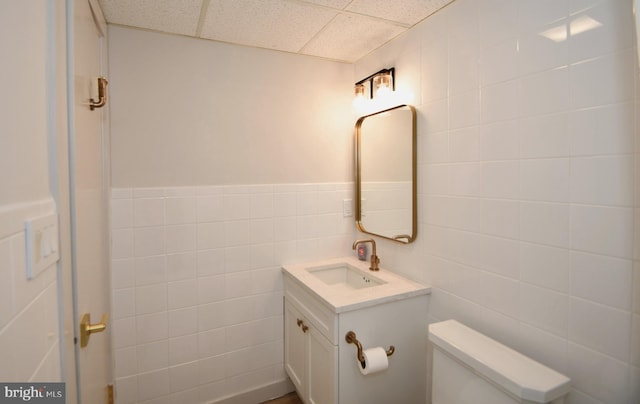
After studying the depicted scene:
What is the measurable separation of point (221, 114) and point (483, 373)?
1.75 meters

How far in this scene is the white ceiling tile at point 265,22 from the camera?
4.85 ft

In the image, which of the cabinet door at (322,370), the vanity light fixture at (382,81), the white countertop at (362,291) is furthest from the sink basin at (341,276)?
the vanity light fixture at (382,81)

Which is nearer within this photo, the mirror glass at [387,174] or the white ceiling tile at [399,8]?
the white ceiling tile at [399,8]

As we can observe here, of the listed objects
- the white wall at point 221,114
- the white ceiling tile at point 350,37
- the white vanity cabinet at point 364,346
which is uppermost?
the white ceiling tile at point 350,37

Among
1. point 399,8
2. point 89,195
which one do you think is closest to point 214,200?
point 89,195

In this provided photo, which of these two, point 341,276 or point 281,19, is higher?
point 281,19

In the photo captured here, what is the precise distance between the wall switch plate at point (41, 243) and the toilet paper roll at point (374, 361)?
117 cm

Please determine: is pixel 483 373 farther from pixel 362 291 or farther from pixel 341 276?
pixel 341 276

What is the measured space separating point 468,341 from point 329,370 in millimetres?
643

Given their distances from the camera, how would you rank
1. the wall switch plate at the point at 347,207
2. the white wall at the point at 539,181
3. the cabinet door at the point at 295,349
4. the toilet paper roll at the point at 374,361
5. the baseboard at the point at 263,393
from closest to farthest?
the white wall at the point at 539,181 → the toilet paper roll at the point at 374,361 → the cabinet door at the point at 295,349 → the baseboard at the point at 263,393 → the wall switch plate at the point at 347,207

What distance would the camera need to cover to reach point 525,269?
1190mm

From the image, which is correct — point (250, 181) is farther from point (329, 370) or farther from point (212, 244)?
point (329, 370)

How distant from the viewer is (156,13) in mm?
1519

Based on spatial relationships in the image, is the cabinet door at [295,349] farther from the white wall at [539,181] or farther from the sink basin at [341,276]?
the white wall at [539,181]
